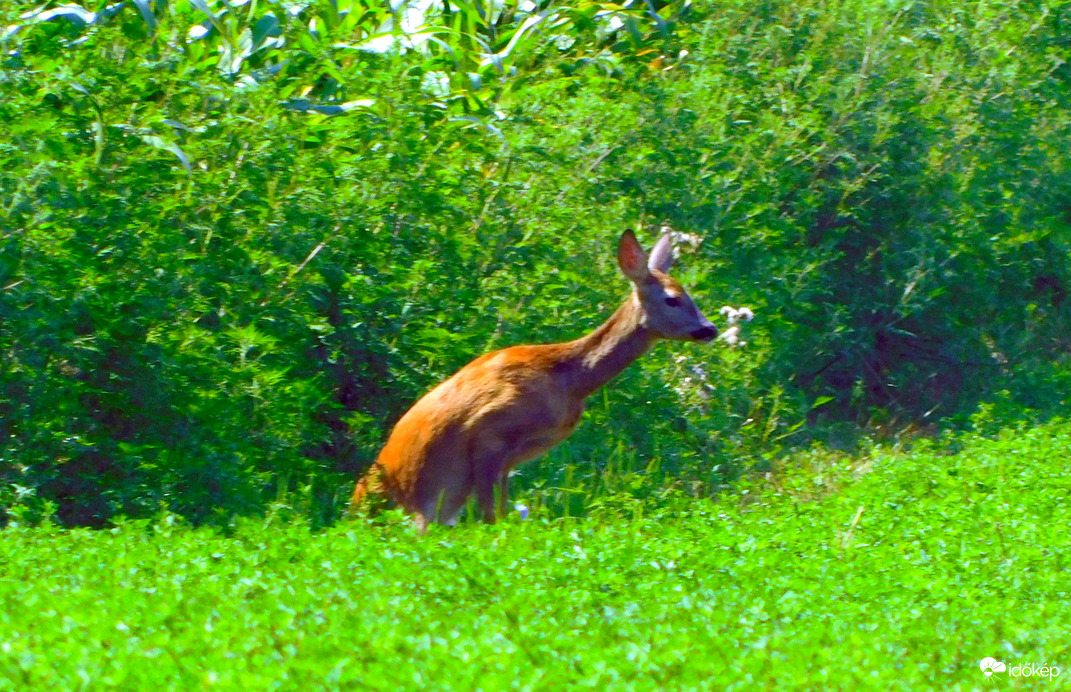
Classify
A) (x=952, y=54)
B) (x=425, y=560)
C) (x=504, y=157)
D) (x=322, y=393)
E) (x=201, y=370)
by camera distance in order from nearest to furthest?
(x=425, y=560) < (x=201, y=370) < (x=322, y=393) < (x=504, y=157) < (x=952, y=54)

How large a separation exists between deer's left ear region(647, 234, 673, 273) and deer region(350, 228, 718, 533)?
115 centimetres

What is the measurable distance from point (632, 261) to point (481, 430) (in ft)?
5.43

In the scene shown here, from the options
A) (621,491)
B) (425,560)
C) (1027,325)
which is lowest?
(1027,325)

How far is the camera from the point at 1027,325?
42.8ft

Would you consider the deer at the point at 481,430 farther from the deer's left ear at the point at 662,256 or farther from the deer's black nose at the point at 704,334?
the deer's left ear at the point at 662,256

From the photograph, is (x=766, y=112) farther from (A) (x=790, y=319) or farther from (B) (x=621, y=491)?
(B) (x=621, y=491)

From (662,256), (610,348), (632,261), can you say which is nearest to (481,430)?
(610,348)

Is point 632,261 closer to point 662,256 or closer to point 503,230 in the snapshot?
point 662,256

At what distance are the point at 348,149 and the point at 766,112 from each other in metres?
3.72

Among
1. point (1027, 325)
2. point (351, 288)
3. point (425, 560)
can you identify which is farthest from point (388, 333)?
point (1027, 325)

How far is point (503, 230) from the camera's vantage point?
9617 mm

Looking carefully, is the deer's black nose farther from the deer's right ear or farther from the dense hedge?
the dense hedge

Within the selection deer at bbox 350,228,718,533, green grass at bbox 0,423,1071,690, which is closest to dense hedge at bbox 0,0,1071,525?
deer at bbox 350,228,718,533

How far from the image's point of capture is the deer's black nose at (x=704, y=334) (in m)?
9.29
